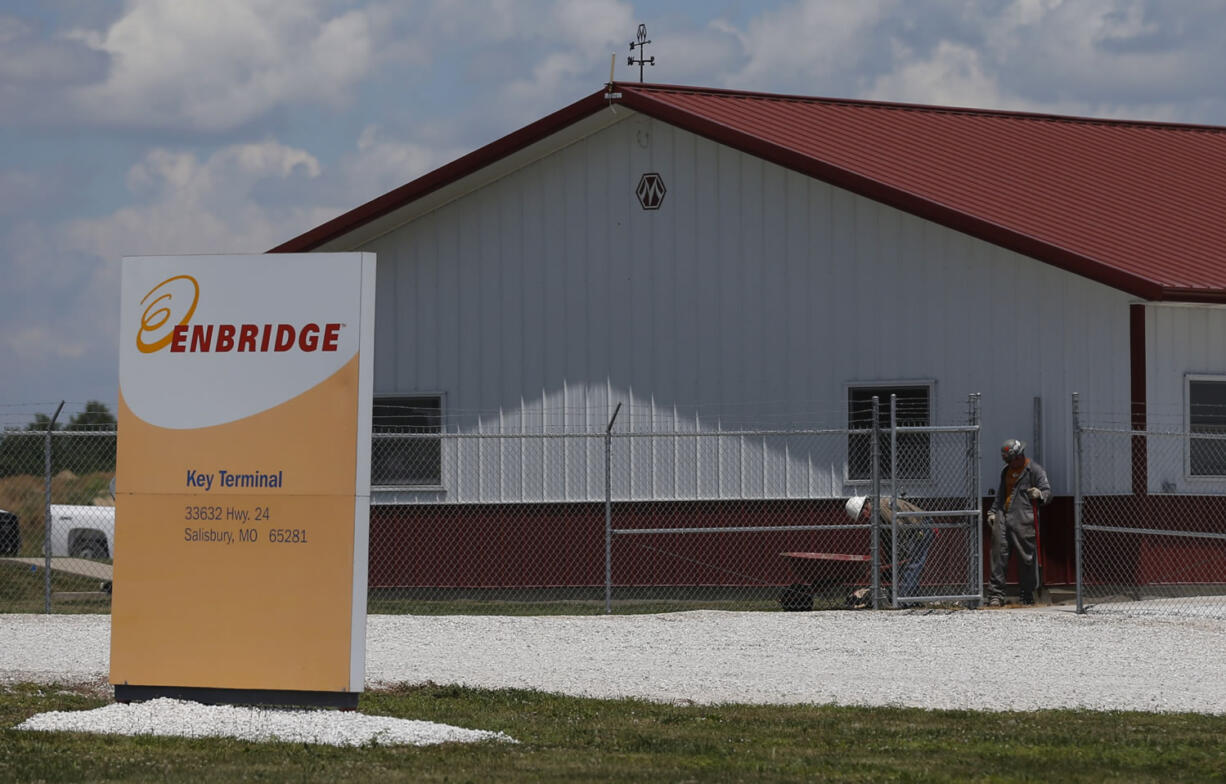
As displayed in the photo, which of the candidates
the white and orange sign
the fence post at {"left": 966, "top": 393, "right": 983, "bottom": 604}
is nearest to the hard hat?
the fence post at {"left": 966, "top": 393, "right": 983, "bottom": 604}

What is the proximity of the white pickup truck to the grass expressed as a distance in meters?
16.0

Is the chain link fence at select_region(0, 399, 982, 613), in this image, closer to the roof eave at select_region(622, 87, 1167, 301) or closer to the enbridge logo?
the roof eave at select_region(622, 87, 1167, 301)

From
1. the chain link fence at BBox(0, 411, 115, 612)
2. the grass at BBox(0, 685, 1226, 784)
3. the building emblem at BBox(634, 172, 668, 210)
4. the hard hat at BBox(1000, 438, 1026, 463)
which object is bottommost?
the grass at BBox(0, 685, 1226, 784)

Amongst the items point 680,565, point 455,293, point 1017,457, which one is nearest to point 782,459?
point 680,565

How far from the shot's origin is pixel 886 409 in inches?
768

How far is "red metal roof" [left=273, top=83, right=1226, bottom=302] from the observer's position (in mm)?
18312

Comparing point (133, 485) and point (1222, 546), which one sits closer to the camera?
point (133, 485)

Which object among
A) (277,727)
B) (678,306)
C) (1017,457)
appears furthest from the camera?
(678,306)

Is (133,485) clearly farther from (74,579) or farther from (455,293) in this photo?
(74,579)

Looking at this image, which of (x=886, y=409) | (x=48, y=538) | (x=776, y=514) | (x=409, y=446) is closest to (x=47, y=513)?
(x=48, y=538)

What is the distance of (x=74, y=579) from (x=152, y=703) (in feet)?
45.3

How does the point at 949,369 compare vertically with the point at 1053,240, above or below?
below

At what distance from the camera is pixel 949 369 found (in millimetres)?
18797

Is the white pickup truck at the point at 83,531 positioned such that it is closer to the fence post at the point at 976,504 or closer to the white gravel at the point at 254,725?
the fence post at the point at 976,504
